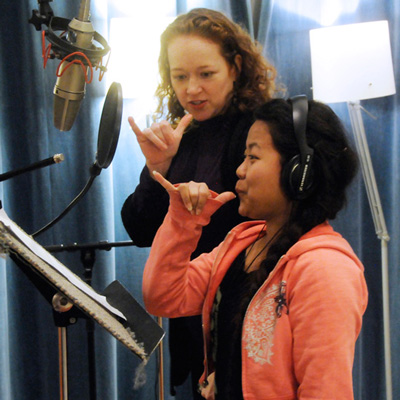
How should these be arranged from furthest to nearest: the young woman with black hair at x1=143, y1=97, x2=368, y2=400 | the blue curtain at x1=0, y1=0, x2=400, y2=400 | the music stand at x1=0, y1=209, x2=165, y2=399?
the blue curtain at x1=0, y1=0, x2=400, y2=400 < the young woman with black hair at x1=143, y1=97, x2=368, y2=400 < the music stand at x1=0, y1=209, x2=165, y2=399

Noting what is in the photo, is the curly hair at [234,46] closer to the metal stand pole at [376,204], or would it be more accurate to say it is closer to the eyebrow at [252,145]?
the eyebrow at [252,145]

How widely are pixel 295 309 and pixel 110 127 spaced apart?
506 millimetres

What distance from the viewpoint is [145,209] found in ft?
3.98

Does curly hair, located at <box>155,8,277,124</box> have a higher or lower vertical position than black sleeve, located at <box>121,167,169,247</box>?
higher

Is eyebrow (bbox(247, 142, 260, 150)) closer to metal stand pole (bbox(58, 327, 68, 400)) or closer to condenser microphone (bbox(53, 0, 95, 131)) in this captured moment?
condenser microphone (bbox(53, 0, 95, 131))

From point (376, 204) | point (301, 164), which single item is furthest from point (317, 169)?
point (376, 204)

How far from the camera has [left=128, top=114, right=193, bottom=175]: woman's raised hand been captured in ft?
3.54

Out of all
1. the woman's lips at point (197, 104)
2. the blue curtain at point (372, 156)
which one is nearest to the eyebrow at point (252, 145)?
the woman's lips at point (197, 104)

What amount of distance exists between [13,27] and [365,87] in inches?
49.0

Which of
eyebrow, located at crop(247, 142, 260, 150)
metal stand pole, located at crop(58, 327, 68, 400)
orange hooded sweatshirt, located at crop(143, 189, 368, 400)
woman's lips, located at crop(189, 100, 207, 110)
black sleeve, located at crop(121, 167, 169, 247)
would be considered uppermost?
woman's lips, located at crop(189, 100, 207, 110)

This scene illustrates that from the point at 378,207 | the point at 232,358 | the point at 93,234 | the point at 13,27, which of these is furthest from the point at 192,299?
the point at 13,27

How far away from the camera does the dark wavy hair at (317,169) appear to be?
3.01 ft

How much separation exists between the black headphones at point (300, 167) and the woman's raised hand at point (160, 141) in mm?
269

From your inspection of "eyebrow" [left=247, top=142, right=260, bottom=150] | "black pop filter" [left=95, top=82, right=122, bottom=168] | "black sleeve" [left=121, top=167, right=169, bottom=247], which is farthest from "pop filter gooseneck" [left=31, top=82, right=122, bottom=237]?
"eyebrow" [left=247, top=142, right=260, bottom=150]
